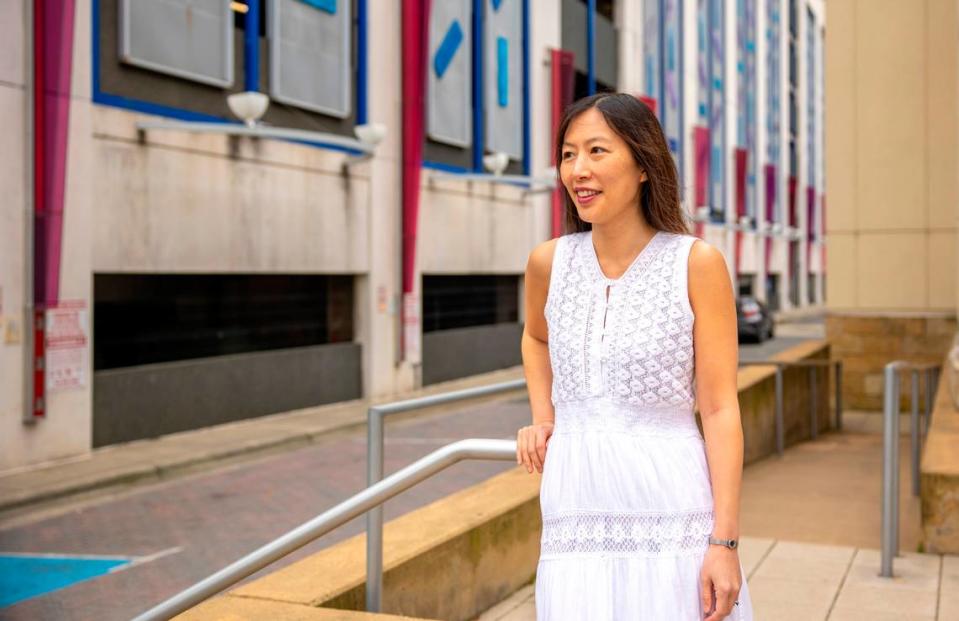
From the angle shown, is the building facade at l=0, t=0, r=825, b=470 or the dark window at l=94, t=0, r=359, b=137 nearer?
the building facade at l=0, t=0, r=825, b=470

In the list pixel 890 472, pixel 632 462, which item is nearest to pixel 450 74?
pixel 890 472

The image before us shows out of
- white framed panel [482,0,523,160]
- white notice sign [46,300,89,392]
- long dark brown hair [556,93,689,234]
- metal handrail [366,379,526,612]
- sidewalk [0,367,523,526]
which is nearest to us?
long dark brown hair [556,93,689,234]

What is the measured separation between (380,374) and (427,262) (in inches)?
118

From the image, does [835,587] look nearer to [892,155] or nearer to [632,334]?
[632,334]

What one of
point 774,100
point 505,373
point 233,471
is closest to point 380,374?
point 505,373

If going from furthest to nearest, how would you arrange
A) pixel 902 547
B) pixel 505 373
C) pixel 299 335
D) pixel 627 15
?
pixel 627 15, pixel 505 373, pixel 299 335, pixel 902 547

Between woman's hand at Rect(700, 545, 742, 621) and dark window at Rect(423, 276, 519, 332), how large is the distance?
2002cm

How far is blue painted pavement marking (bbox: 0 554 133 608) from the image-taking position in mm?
7254

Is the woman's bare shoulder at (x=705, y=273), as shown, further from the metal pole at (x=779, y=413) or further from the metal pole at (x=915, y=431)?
the metal pole at (x=779, y=413)

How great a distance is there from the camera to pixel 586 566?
2.33 metres

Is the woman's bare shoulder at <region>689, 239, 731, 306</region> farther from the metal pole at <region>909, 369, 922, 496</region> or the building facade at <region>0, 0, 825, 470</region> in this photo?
the building facade at <region>0, 0, 825, 470</region>

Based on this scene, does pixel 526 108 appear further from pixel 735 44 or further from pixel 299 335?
pixel 735 44

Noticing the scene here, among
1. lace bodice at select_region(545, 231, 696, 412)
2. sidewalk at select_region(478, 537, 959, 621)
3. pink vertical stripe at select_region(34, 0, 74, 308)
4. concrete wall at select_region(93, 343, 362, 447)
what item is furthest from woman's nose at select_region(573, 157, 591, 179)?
concrete wall at select_region(93, 343, 362, 447)

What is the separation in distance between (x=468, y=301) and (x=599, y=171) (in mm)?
22092
